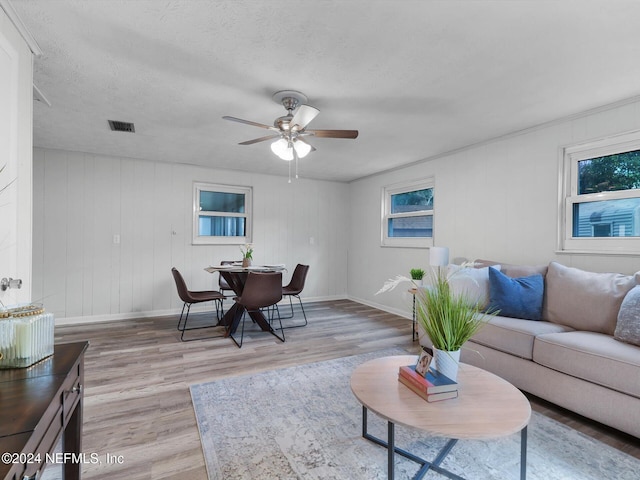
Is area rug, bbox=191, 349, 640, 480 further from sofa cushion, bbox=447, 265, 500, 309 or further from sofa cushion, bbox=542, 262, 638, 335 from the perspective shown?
sofa cushion, bbox=447, 265, 500, 309

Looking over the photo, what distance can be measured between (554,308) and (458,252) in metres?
1.51

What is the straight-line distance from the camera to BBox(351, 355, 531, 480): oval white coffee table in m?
1.24

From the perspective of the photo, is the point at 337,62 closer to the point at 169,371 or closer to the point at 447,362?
the point at 447,362

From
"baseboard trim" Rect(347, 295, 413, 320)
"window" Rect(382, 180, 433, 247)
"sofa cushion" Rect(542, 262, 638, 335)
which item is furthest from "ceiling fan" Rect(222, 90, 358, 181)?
"baseboard trim" Rect(347, 295, 413, 320)

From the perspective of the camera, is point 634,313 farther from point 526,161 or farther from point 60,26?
point 60,26

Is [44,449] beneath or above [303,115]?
beneath

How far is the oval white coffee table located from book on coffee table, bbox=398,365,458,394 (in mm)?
52

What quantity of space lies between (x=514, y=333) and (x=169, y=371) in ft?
9.39

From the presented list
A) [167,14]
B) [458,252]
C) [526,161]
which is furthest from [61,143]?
[526,161]

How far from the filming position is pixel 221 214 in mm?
5301

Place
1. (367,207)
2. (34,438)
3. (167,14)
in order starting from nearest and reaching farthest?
(34,438)
(167,14)
(367,207)

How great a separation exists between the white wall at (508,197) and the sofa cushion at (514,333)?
91 cm

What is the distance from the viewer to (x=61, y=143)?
3949 mm

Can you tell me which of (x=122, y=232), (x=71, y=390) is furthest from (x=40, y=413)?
(x=122, y=232)
